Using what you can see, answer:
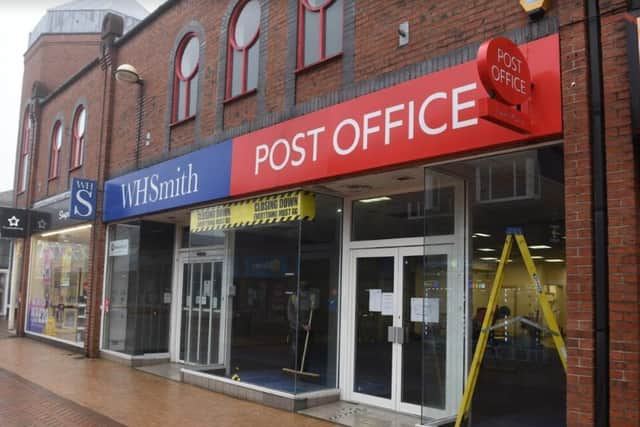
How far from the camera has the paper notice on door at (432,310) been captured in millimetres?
7363

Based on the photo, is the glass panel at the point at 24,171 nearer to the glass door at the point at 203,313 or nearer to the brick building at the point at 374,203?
the brick building at the point at 374,203

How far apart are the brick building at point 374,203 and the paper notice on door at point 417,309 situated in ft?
0.09

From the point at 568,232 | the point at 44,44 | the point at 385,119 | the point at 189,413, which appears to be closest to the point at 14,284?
the point at 44,44

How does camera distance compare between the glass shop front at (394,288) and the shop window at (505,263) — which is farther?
the glass shop front at (394,288)

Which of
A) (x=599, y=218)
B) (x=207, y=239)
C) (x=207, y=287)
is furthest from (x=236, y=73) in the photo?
(x=599, y=218)

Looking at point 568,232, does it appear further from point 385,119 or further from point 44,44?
point 44,44

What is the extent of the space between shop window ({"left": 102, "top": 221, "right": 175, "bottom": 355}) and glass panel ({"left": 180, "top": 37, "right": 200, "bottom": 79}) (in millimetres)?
3450

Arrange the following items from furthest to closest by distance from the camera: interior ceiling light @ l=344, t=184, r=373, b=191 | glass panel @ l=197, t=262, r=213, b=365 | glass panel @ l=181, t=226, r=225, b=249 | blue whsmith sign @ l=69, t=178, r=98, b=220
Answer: blue whsmith sign @ l=69, t=178, r=98, b=220 < glass panel @ l=197, t=262, r=213, b=365 < glass panel @ l=181, t=226, r=225, b=249 < interior ceiling light @ l=344, t=184, r=373, b=191

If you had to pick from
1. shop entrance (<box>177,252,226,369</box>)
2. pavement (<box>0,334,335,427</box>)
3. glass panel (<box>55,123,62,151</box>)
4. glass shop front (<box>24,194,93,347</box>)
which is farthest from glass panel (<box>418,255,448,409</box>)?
glass panel (<box>55,123,62,151</box>)

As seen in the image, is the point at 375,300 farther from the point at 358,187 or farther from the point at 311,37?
the point at 311,37

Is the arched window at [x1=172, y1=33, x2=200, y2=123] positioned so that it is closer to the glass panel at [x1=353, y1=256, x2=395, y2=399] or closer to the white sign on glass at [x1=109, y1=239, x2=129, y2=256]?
the white sign on glass at [x1=109, y1=239, x2=129, y2=256]

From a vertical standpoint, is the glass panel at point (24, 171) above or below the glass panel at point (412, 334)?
above

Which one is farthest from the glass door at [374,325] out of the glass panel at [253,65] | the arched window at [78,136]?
the arched window at [78,136]

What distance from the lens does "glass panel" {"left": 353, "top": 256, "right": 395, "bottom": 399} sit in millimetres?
8484
